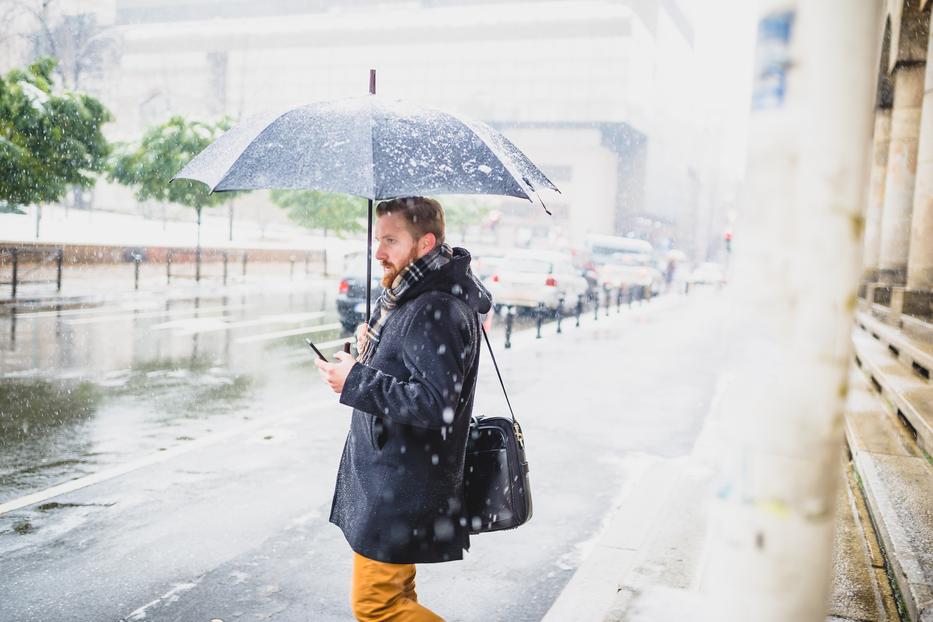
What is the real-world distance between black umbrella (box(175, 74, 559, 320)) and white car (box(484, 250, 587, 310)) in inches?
636

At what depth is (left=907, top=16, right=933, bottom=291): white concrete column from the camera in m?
10.2

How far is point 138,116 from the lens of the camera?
6831 cm

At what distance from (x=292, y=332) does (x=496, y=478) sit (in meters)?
12.7

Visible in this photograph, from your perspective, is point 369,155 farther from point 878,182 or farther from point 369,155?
point 878,182

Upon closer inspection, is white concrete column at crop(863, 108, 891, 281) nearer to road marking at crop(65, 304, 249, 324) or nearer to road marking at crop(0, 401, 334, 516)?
road marking at crop(0, 401, 334, 516)

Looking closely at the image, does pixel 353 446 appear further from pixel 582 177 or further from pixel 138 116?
pixel 138 116

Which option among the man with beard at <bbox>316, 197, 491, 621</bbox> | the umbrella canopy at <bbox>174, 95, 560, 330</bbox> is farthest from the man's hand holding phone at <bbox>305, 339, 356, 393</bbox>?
the umbrella canopy at <bbox>174, 95, 560, 330</bbox>

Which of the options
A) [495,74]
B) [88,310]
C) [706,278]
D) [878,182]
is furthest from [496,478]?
[495,74]

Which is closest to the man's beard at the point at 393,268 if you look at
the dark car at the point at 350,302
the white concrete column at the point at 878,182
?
the dark car at the point at 350,302

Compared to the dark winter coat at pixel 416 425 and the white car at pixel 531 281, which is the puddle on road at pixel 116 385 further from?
the white car at pixel 531 281

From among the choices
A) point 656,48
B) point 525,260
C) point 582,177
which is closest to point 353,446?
point 525,260

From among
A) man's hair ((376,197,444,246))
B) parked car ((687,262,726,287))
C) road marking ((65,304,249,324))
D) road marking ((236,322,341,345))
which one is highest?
man's hair ((376,197,444,246))

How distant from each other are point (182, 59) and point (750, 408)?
7753 cm

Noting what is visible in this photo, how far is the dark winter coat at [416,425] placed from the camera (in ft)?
8.68
